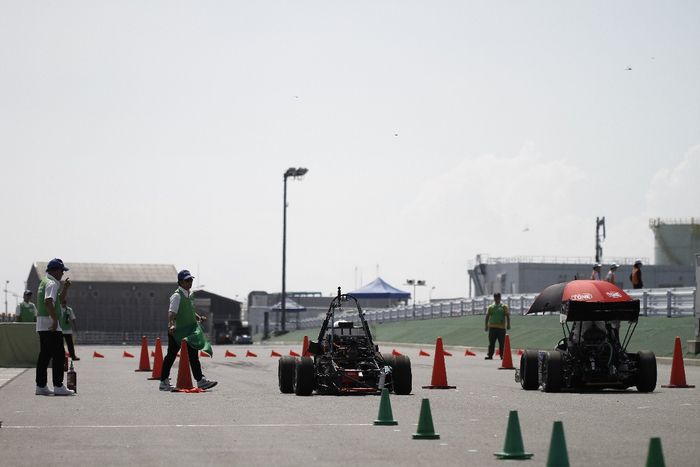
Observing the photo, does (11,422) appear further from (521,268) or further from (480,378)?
(521,268)

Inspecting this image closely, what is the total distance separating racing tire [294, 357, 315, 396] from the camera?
58.7 ft

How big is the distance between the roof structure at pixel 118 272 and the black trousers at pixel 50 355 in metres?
84.6

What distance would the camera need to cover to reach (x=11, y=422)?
13.9m

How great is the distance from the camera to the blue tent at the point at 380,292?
85.5 metres

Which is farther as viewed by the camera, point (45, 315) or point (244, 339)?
point (244, 339)

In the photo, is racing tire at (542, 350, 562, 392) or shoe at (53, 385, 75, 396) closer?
shoe at (53, 385, 75, 396)

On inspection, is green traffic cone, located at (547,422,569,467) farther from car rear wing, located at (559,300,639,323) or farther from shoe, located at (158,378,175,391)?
shoe, located at (158,378,175,391)

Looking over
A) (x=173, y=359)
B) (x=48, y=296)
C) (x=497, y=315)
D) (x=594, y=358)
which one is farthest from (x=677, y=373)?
(x=497, y=315)

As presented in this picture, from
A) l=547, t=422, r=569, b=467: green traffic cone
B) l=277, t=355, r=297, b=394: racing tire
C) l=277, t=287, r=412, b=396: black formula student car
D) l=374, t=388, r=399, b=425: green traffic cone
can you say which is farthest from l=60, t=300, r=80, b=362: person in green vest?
l=547, t=422, r=569, b=467: green traffic cone

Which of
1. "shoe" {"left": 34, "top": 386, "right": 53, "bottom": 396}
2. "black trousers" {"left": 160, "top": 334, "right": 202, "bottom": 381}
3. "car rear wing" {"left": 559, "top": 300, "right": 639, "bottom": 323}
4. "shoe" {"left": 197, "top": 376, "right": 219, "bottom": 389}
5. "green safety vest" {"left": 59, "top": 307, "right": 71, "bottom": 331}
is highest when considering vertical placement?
"car rear wing" {"left": 559, "top": 300, "right": 639, "bottom": 323}

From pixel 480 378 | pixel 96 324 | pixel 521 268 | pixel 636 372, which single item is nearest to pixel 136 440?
pixel 636 372

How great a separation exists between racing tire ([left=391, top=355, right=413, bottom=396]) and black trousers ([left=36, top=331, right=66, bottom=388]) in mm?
4555

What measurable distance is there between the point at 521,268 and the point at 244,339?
27.5 meters

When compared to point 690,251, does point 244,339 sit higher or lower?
lower
